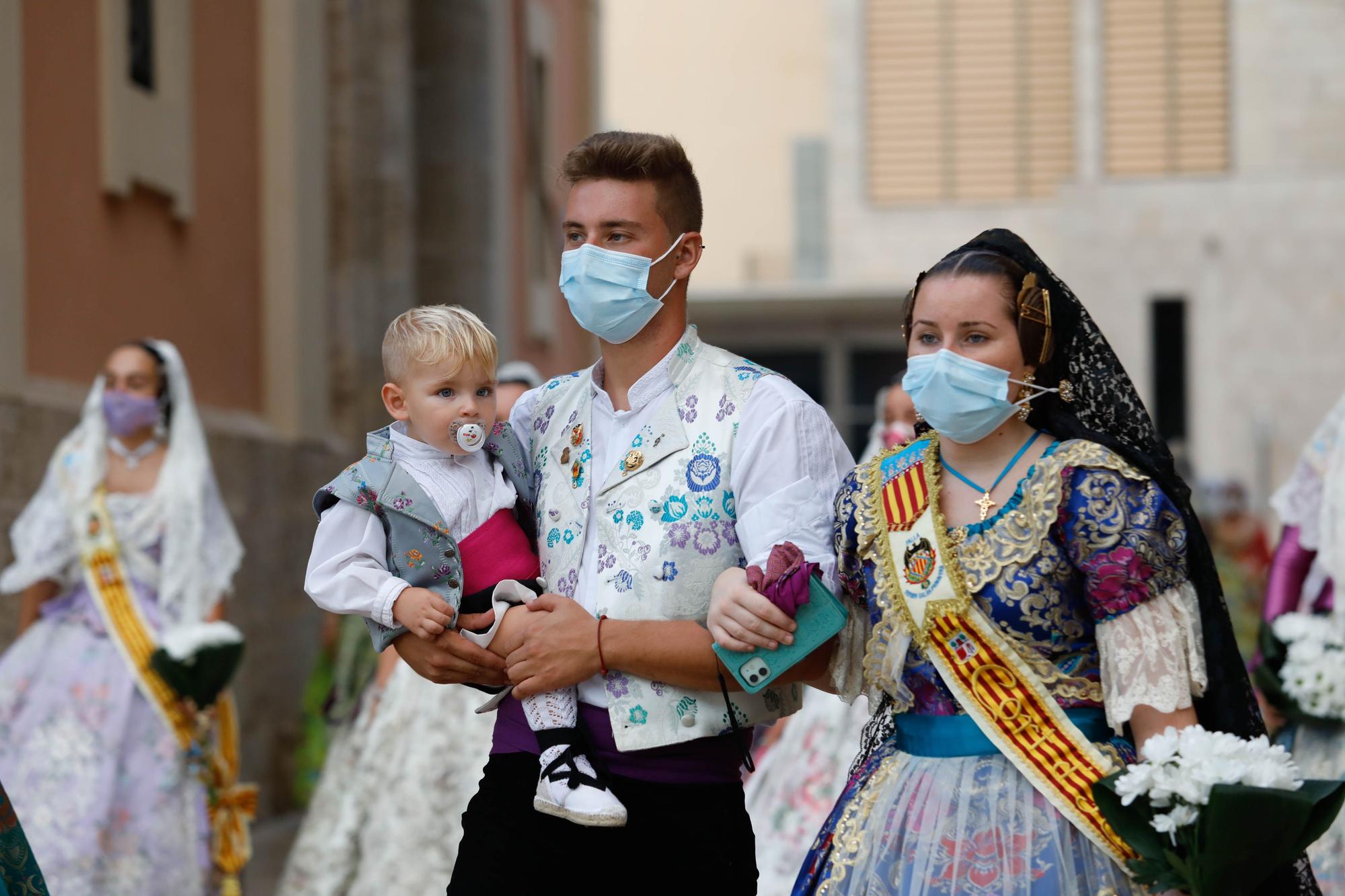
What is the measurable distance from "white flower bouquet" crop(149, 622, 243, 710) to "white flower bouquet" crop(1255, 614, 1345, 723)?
3.30 meters

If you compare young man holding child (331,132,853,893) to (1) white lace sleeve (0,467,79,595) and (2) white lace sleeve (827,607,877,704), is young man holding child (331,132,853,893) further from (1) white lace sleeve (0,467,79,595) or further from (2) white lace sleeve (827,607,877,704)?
(1) white lace sleeve (0,467,79,595)

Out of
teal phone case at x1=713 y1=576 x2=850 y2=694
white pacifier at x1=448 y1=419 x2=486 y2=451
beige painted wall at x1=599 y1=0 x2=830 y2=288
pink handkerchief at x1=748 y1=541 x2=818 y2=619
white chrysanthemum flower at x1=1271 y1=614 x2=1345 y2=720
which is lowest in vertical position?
white chrysanthemum flower at x1=1271 y1=614 x2=1345 y2=720

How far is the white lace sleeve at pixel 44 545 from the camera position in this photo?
632cm

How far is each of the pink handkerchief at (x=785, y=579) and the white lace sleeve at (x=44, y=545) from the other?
13.0 ft

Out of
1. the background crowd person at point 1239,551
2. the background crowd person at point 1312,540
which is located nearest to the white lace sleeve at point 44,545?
the background crowd person at point 1312,540

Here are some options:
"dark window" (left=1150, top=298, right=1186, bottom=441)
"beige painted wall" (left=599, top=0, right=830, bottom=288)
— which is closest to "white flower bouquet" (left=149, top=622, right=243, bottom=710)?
"dark window" (left=1150, top=298, right=1186, bottom=441)

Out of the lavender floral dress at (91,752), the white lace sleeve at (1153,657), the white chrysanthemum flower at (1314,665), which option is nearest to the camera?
the white lace sleeve at (1153,657)

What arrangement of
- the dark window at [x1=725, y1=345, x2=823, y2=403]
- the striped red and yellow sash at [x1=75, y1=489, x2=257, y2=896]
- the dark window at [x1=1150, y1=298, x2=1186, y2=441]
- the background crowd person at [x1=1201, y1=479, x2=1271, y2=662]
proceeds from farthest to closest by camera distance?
the dark window at [x1=725, y1=345, x2=823, y2=403] < the dark window at [x1=1150, y1=298, x2=1186, y2=441] < the background crowd person at [x1=1201, y1=479, x2=1271, y2=662] < the striped red and yellow sash at [x1=75, y1=489, x2=257, y2=896]

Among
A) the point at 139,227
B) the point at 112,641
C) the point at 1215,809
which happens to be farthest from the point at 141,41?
the point at 1215,809

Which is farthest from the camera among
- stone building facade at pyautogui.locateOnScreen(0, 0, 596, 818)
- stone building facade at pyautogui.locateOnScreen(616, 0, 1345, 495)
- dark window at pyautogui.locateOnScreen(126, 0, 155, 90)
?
stone building facade at pyautogui.locateOnScreen(616, 0, 1345, 495)

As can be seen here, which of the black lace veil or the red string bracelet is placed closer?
the black lace veil

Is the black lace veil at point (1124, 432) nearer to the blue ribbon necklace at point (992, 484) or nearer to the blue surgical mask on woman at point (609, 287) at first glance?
the blue ribbon necklace at point (992, 484)

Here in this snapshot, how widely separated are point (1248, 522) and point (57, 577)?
14.0 meters

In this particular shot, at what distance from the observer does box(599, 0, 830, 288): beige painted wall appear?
115 ft
